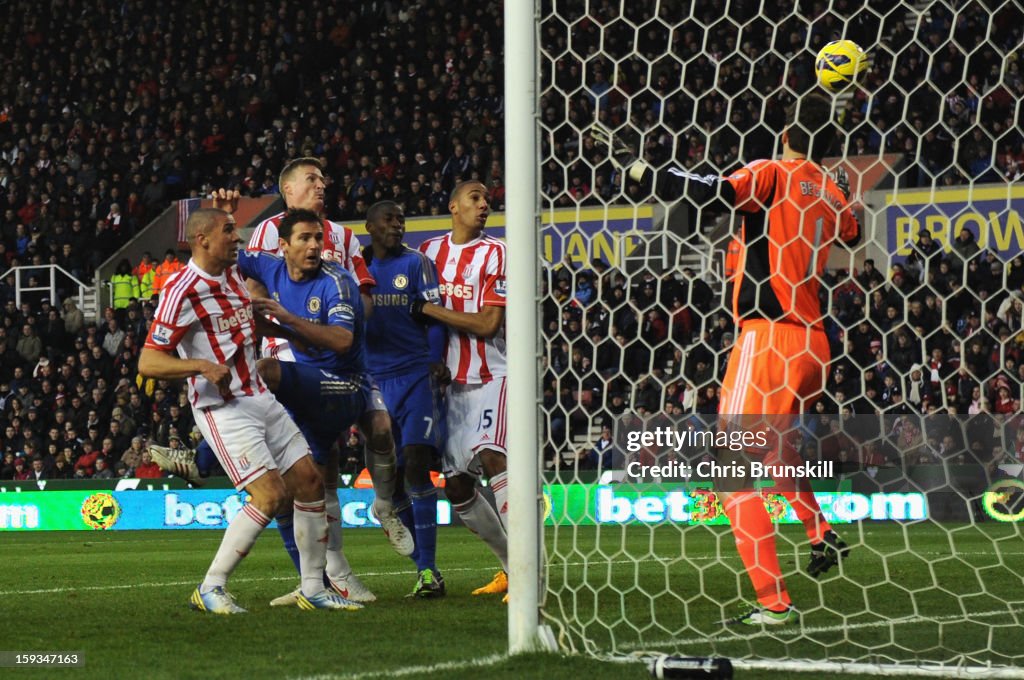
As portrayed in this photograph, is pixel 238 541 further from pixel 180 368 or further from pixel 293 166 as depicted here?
pixel 293 166

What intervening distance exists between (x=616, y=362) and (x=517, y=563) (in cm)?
286

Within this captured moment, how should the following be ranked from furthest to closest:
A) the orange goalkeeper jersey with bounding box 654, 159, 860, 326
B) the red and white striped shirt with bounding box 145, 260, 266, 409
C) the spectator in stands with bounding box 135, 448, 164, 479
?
the spectator in stands with bounding box 135, 448, 164, 479 < the red and white striped shirt with bounding box 145, 260, 266, 409 < the orange goalkeeper jersey with bounding box 654, 159, 860, 326

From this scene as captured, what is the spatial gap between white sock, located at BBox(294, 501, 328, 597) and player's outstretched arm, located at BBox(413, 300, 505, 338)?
1194mm

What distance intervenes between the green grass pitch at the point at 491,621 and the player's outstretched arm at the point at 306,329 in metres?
1.12

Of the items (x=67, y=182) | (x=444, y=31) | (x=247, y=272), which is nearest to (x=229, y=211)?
(x=247, y=272)

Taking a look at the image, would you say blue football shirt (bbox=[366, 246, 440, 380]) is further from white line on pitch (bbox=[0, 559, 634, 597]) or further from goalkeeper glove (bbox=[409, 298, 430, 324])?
white line on pitch (bbox=[0, 559, 634, 597])

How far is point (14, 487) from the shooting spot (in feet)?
57.0

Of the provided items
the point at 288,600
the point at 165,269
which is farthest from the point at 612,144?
the point at 165,269

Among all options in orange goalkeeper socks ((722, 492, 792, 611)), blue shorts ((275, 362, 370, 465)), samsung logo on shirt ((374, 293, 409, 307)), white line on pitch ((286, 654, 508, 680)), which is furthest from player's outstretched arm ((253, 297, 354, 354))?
white line on pitch ((286, 654, 508, 680))

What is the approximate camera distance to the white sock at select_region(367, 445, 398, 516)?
→ 6.97 m

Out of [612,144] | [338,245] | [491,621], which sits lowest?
[491,621]

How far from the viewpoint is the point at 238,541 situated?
5.91 meters

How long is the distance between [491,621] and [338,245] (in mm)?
2191

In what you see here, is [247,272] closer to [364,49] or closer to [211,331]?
[211,331]
